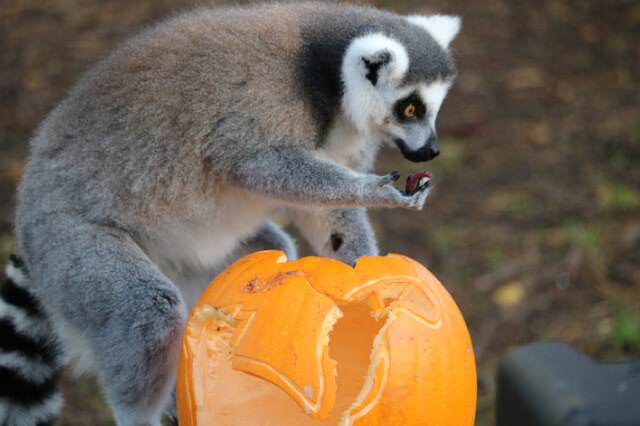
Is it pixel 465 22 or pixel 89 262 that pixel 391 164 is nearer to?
pixel 465 22

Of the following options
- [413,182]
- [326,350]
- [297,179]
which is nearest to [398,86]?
[413,182]

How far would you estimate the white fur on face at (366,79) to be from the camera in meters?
2.93

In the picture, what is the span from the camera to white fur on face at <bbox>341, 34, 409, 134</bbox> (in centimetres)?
293

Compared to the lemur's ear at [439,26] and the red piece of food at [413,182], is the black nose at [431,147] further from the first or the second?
the lemur's ear at [439,26]

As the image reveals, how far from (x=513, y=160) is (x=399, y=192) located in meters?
3.92

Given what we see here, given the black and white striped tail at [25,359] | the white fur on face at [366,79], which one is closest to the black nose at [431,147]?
the white fur on face at [366,79]

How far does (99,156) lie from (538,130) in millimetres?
5049

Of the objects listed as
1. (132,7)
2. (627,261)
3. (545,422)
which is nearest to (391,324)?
(545,422)

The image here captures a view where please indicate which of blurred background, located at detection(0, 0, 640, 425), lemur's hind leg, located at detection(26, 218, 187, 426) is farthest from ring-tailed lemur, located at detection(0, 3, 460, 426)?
blurred background, located at detection(0, 0, 640, 425)

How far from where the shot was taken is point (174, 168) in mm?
2881

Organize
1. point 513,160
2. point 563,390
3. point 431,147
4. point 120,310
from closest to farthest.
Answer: point 120,310 < point 563,390 < point 431,147 < point 513,160

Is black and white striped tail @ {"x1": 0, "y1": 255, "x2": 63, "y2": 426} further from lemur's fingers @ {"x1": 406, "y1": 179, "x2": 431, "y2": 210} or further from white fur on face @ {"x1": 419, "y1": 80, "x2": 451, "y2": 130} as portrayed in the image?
white fur on face @ {"x1": 419, "y1": 80, "x2": 451, "y2": 130}

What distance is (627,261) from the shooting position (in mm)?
5070

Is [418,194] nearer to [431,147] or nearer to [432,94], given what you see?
[431,147]
